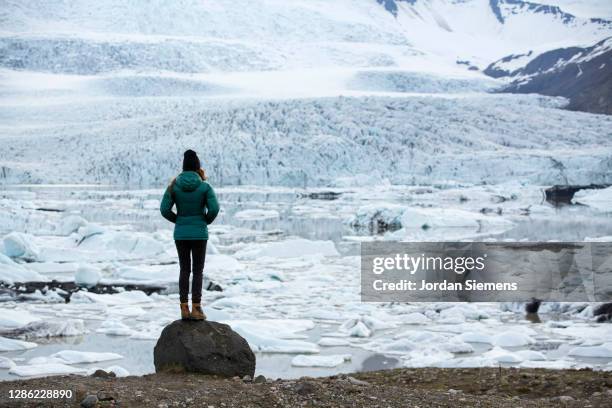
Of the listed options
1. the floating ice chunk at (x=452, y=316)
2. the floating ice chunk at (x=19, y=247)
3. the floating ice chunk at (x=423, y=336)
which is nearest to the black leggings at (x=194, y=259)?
the floating ice chunk at (x=423, y=336)

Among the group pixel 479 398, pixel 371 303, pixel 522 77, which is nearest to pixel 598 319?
pixel 371 303

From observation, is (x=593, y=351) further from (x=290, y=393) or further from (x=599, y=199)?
(x=599, y=199)

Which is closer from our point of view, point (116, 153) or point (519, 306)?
point (519, 306)

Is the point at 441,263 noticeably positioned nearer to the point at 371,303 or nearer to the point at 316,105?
the point at 371,303

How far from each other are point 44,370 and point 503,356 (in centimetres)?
362

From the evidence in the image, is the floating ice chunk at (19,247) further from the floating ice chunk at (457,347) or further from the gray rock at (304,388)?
the gray rock at (304,388)

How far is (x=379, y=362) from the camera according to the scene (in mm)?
6531

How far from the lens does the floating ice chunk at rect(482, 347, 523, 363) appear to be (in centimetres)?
630

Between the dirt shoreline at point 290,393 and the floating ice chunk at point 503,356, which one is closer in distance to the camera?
the dirt shoreline at point 290,393

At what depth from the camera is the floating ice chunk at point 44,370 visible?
5.82m

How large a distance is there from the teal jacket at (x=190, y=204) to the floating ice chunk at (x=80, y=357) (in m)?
2.57

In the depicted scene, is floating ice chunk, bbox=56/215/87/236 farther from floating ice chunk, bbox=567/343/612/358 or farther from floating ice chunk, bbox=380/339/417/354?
floating ice chunk, bbox=567/343/612/358

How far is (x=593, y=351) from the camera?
Result: 6.52 metres

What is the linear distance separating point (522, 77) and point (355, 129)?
59.4 metres
